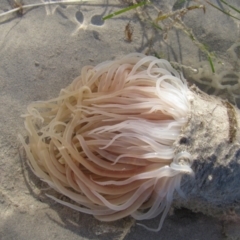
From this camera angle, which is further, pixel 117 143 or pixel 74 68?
pixel 74 68

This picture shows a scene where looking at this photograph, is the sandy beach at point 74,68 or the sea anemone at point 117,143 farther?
the sandy beach at point 74,68

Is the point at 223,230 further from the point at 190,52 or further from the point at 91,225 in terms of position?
the point at 190,52

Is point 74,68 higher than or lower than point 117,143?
higher

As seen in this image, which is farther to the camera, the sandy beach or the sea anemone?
the sandy beach

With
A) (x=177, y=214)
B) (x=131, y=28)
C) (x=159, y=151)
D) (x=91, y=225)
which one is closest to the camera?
(x=159, y=151)

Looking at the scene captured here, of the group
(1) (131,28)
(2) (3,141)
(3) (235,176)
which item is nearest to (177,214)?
(3) (235,176)

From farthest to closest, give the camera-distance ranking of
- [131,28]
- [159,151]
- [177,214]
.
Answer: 1. [131,28]
2. [177,214]
3. [159,151]

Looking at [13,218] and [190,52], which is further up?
[190,52]

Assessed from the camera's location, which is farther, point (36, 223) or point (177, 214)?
point (177, 214)
